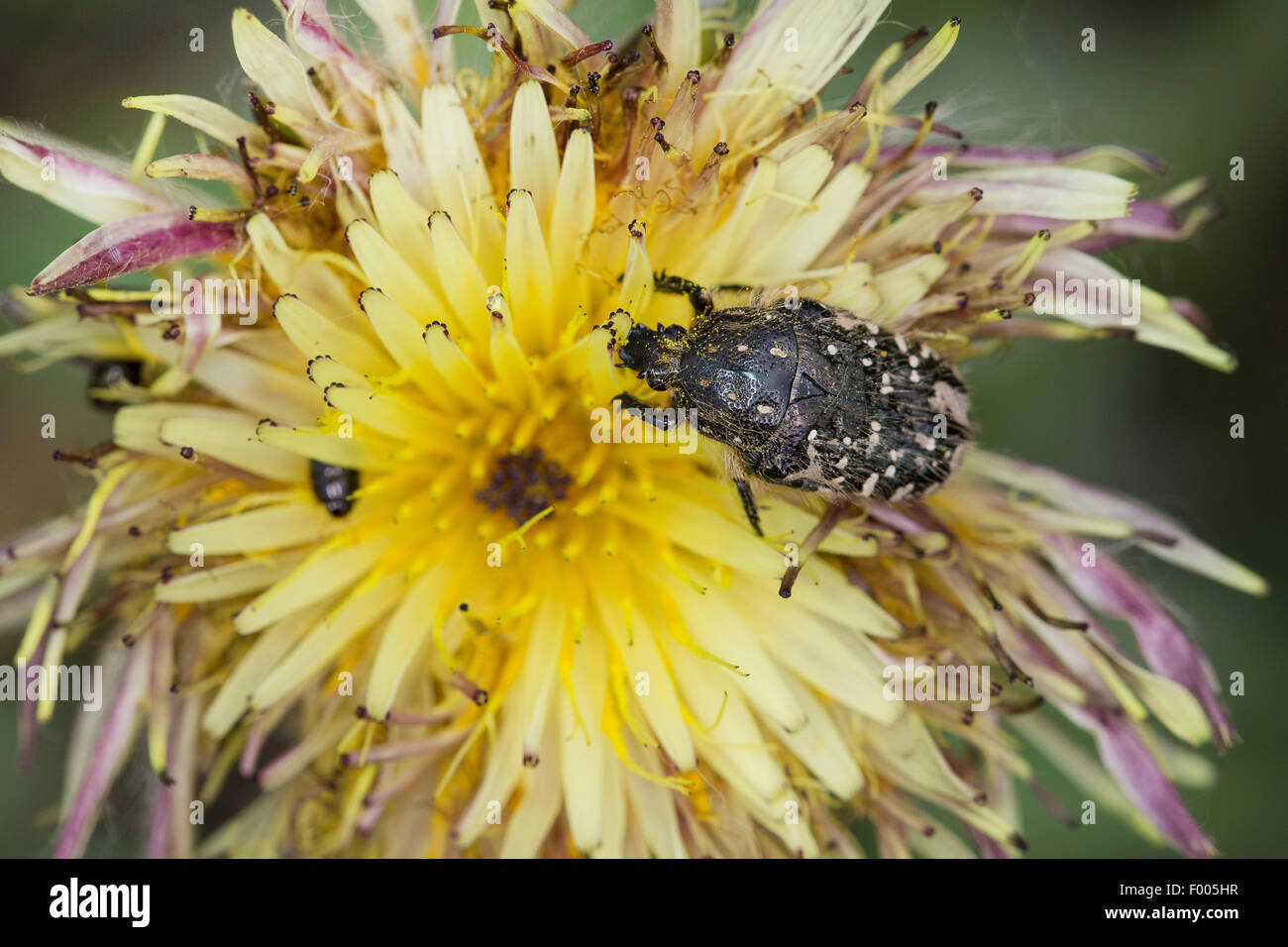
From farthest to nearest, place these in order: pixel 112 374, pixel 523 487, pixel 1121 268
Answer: pixel 1121 268
pixel 112 374
pixel 523 487

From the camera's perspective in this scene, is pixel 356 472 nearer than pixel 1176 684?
Yes

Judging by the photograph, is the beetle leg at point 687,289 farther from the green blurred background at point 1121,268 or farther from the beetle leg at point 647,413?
the green blurred background at point 1121,268

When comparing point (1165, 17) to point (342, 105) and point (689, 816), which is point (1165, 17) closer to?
point (342, 105)

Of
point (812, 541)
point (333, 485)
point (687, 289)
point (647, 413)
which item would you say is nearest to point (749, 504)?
point (812, 541)

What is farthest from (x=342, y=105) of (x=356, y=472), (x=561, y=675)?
(x=561, y=675)

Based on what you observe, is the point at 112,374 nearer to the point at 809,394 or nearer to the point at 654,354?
the point at 654,354

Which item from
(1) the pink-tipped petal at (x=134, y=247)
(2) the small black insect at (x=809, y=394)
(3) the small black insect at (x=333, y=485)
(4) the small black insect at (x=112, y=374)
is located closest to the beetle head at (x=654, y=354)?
(2) the small black insect at (x=809, y=394)
